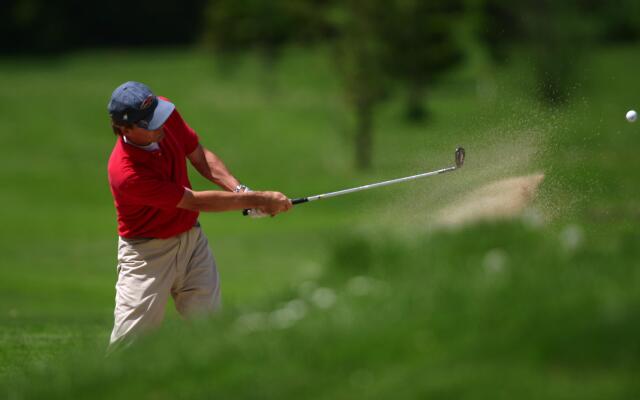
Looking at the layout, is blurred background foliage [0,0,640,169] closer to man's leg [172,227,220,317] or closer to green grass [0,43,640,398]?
green grass [0,43,640,398]

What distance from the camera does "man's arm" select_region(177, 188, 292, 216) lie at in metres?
7.04

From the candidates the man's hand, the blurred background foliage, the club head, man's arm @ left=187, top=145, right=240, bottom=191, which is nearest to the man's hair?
man's arm @ left=187, top=145, right=240, bottom=191

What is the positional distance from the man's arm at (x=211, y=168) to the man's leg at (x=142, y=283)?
79 centimetres

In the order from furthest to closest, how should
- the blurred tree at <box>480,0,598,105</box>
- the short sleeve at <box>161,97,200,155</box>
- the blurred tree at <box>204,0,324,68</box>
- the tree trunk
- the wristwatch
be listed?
the blurred tree at <box>204,0,324,68</box> < the tree trunk < the blurred tree at <box>480,0,598,105</box> < the wristwatch < the short sleeve at <box>161,97,200,155</box>

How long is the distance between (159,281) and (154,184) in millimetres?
849

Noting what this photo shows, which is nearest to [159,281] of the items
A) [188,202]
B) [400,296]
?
[188,202]

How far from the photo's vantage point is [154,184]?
6.92 m

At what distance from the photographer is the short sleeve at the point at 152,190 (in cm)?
692

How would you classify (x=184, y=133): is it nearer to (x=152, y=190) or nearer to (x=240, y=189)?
(x=240, y=189)

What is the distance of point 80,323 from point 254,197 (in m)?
4.82

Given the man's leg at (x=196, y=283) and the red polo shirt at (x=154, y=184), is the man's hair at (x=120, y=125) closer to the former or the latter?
the red polo shirt at (x=154, y=184)

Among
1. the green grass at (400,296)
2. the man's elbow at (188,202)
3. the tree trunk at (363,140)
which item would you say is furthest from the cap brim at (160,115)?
the tree trunk at (363,140)

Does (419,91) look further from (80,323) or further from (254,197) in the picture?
(254,197)

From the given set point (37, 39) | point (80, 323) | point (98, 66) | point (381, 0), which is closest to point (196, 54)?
point (98, 66)
